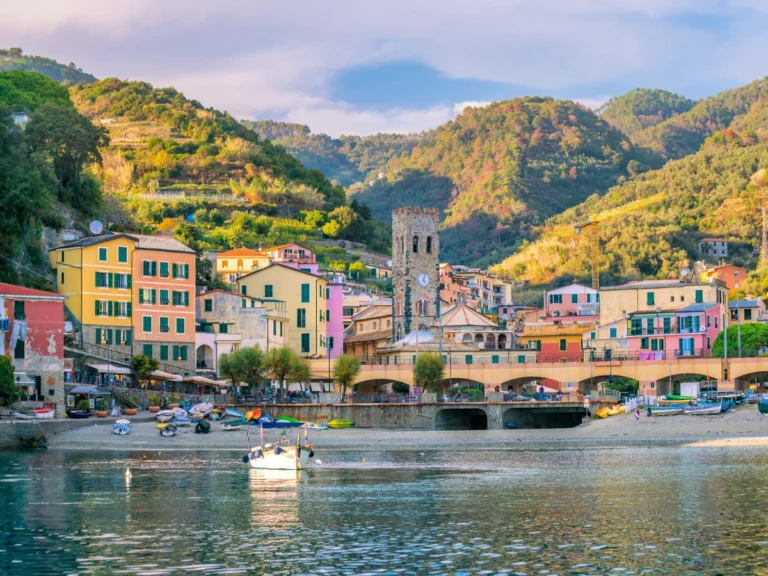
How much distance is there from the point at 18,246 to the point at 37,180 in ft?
15.1

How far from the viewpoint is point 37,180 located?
3162 inches

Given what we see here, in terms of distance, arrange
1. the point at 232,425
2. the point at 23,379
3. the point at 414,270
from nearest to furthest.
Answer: the point at 23,379 < the point at 232,425 < the point at 414,270

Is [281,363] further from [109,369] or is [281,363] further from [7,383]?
[7,383]

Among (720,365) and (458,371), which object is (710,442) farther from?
(458,371)

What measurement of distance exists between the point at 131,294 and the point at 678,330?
42.0m

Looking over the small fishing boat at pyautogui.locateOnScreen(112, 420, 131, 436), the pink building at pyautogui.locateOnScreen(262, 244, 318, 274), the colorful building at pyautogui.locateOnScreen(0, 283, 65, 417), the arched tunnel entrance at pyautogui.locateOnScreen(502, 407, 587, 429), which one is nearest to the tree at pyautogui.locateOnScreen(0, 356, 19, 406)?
the colorful building at pyautogui.locateOnScreen(0, 283, 65, 417)

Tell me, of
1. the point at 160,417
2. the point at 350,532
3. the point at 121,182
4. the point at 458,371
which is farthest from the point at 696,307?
the point at 121,182

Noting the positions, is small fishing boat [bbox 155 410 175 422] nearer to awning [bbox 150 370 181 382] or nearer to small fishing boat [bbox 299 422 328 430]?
awning [bbox 150 370 181 382]

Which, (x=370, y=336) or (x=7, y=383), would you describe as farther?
(x=370, y=336)

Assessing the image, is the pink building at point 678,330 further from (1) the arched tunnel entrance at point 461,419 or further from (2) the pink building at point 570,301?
(2) the pink building at point 570,301

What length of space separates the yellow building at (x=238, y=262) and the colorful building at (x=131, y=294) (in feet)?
94.5

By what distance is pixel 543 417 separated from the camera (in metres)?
93.4

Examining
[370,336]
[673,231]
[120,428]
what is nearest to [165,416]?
[120,428]

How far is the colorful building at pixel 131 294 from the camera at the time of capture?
278 ft
